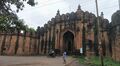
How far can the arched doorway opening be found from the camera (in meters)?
34.3

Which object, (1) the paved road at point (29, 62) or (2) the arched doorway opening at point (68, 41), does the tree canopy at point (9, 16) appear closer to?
(1) the paved road at point (29, 62)

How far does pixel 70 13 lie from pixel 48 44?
6972 millimetres

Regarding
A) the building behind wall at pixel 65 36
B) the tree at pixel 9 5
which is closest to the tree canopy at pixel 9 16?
the tree at pixel 9 5

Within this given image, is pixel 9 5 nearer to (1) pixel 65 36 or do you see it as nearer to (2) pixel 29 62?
(2) pixel 29 62

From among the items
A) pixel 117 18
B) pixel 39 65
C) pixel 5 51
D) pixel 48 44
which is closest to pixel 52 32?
pixel 48 44

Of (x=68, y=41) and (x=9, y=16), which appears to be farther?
(x=68, y=41)

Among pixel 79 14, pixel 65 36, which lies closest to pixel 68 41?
pixel 65 36

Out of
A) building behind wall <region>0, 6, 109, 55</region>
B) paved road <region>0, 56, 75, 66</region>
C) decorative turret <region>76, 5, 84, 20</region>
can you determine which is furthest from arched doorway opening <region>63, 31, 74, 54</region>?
paved road <region>0, 56, 75, 66</region>

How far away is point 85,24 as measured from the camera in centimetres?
3238

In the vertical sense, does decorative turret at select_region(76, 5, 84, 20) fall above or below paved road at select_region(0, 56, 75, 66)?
above

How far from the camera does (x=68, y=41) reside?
1380 inches

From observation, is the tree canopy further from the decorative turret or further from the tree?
the decorative turret

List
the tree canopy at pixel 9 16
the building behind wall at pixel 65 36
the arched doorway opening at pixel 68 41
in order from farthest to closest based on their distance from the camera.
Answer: the arched doorway opening at pixel 68 41
the building behind wall at pixel 65 36
the tree canopy at pixel 9 16

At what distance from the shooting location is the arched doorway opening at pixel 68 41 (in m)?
34.3
